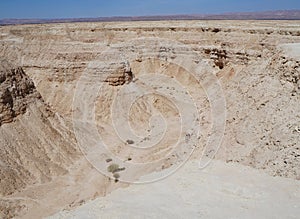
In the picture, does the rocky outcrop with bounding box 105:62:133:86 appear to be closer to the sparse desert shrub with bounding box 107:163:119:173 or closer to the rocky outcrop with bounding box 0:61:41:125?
the rocky outcrop with bounding box 0:61:41:125

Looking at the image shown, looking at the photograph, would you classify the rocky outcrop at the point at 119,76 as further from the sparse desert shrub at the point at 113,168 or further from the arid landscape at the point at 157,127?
the sparse desert shrub at the point at 113,168

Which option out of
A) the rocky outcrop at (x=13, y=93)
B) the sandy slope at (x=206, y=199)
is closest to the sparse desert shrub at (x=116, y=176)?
the rocky outcrop at (x=13, y=93)

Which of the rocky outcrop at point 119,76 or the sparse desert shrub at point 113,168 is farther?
the rocky outcrop at point 119,76

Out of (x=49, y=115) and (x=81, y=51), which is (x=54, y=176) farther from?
(x=81, y=51)

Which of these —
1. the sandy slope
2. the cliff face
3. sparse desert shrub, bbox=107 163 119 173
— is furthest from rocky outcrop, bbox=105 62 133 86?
the sandy slope

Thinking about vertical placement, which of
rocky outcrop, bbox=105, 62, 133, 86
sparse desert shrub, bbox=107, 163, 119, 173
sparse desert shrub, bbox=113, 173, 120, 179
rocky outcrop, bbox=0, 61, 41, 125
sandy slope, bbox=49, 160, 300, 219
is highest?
rocky outcrop, bbox=105, 62, 133, 86

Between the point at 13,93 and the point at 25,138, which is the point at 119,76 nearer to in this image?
the point at 13,93

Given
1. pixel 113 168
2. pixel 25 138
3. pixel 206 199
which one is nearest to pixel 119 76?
pixel 113 168
